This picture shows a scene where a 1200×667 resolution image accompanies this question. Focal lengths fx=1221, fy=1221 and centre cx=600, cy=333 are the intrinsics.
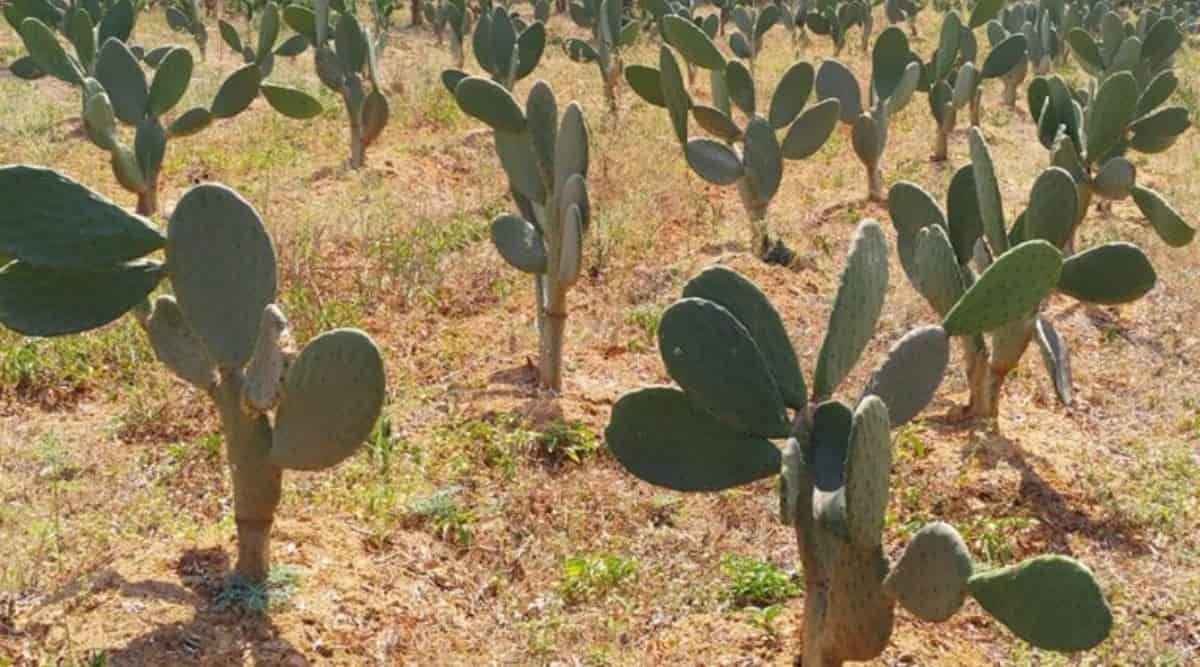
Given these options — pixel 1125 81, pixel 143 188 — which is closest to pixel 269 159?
pixel 143 188

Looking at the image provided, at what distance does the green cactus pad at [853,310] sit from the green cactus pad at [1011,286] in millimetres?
227

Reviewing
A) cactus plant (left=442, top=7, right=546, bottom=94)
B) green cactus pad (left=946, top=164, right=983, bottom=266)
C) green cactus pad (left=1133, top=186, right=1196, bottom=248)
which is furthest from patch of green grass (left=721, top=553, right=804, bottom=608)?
cactus plant (left=442, top=7, right=546, bottom=94)

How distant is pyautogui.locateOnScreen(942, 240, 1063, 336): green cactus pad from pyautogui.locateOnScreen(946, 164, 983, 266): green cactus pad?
1.14 m

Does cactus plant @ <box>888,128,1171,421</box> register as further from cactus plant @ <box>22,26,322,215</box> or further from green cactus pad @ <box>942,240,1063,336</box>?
cactus plant @ <box>22,26,322,215</box>

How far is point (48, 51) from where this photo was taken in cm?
669

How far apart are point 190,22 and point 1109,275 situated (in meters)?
10.0

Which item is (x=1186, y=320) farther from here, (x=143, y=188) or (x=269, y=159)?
(x=269, y=159)

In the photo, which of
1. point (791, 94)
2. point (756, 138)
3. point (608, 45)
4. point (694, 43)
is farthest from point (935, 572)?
point (608, 45)

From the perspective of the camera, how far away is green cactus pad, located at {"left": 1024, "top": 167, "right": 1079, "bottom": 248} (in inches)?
137

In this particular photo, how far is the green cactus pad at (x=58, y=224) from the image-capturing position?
2.49m

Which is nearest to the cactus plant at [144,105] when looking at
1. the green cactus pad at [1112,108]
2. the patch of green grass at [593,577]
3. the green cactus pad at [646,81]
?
the green cactus pad at [646,81]

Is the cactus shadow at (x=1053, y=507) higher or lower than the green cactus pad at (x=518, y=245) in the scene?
lower

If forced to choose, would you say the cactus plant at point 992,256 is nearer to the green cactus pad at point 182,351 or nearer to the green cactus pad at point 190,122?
the green cactus pad at point 182,351

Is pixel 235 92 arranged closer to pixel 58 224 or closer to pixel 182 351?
pixel 182 351
